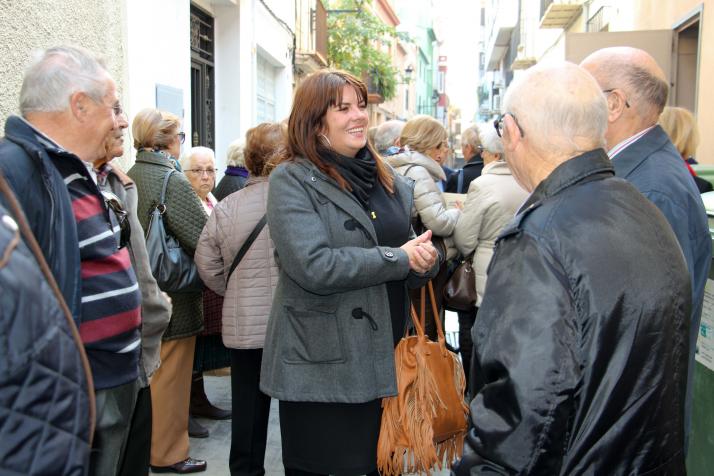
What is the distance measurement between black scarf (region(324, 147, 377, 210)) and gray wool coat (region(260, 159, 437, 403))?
2.5 inches

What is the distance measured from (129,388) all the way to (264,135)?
1712mm

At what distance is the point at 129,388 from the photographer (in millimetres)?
2430

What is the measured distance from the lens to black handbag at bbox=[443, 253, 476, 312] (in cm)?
454

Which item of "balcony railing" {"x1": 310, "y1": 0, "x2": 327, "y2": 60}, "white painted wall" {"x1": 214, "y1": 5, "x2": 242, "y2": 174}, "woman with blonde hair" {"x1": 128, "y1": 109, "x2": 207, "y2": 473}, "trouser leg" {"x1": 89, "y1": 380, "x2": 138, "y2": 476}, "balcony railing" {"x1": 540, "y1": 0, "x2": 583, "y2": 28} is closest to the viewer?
"trouser leg" {"x1": 89, "y1": 380, "x2": 138, "y2": 476}

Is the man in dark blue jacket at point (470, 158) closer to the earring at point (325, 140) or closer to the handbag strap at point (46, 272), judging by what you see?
the earring at point (325, 140)

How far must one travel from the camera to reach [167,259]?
380cm

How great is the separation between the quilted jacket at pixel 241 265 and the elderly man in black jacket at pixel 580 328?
77.2 inches

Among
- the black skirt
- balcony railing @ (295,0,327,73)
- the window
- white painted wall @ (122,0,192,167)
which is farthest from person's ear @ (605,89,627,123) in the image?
balcony railing @ (295,0,327,73)

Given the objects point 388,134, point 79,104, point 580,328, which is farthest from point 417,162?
point 580,328

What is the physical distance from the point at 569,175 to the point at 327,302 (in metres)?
1.25

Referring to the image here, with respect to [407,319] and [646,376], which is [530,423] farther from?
[407,319]

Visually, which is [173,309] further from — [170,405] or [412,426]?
[412,426]

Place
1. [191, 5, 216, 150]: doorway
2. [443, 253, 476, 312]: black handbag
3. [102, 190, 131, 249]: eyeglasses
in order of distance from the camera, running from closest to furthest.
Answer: [102, 190, 131, 249]: eyeglasses, [443, 253, 476, 312]: black handbag, [191, 5, 216, 150]: doorway

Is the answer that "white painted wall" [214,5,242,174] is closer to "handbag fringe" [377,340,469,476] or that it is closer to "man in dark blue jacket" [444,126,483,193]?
"man in dark blue jacket" [444,126,483,193]
